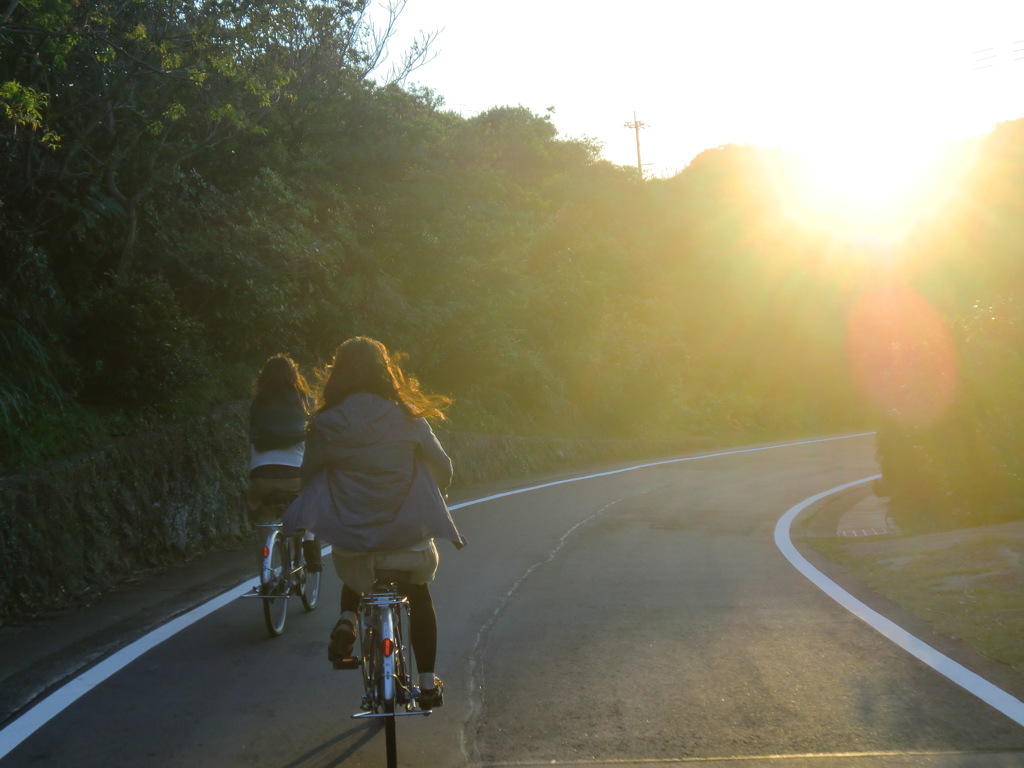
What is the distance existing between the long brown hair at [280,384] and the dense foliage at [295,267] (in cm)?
325

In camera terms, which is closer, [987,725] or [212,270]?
[987,725]

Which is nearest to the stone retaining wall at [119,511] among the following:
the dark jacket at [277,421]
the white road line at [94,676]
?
the white road line at [94,676]

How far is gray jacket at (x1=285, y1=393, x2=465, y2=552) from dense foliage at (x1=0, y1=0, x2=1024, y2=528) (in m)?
5.72

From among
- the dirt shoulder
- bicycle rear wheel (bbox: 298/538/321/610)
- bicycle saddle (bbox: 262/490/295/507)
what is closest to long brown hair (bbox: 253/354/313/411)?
bicycle saddle (bbox: 262/490/295/507)

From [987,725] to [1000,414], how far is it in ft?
31.8

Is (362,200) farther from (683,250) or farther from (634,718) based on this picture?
(683,250)

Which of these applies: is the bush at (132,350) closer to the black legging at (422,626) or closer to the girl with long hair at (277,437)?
the girl with long hair at (277,437)

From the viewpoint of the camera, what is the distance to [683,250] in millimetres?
51469

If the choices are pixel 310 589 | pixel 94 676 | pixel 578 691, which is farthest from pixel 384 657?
pixel 310 589

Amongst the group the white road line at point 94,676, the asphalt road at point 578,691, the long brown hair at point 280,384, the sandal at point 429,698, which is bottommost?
the asphalt road at point 578,691

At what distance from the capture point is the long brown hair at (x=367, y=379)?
196 inches

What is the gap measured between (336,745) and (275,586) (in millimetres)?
2506

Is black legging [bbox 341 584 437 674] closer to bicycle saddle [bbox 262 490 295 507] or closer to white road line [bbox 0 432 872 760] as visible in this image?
white road line [bbox 0 432 872 760]

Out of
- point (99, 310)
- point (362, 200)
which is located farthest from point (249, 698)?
point (362, 200)
